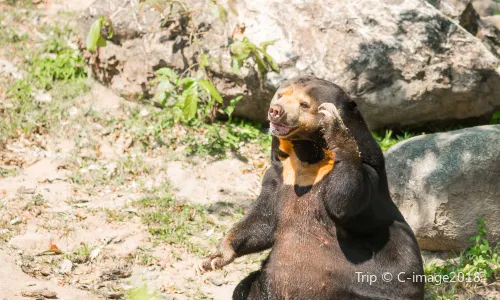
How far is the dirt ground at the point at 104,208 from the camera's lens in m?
5.70

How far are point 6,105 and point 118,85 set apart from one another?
1.26m

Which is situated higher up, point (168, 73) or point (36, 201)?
point (168, 73)

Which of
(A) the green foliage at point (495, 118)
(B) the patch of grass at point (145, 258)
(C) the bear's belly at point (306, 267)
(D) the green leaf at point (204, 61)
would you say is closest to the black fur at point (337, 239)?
(C) the bear's belly at point (306, 267)

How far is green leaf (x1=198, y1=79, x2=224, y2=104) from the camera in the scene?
7.49 meters

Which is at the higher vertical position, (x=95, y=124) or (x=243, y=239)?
(x=243, y=239)

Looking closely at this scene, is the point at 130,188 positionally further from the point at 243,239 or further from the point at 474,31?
the point at 474,31

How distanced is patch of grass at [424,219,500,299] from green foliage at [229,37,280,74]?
2787 millimetres

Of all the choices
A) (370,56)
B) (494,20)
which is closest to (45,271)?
(370,56)

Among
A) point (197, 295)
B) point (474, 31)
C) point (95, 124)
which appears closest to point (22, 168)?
point (95, 124)

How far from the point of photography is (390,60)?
7719mm

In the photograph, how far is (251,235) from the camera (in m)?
4.67

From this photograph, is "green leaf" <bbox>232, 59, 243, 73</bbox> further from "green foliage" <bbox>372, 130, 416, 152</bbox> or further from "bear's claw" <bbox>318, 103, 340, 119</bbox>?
"bear's claw" <bbox>318, 103, 340, 119</bbox>

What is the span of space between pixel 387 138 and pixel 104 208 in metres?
3.04

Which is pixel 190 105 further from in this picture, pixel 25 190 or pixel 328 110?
pixel 328 110
